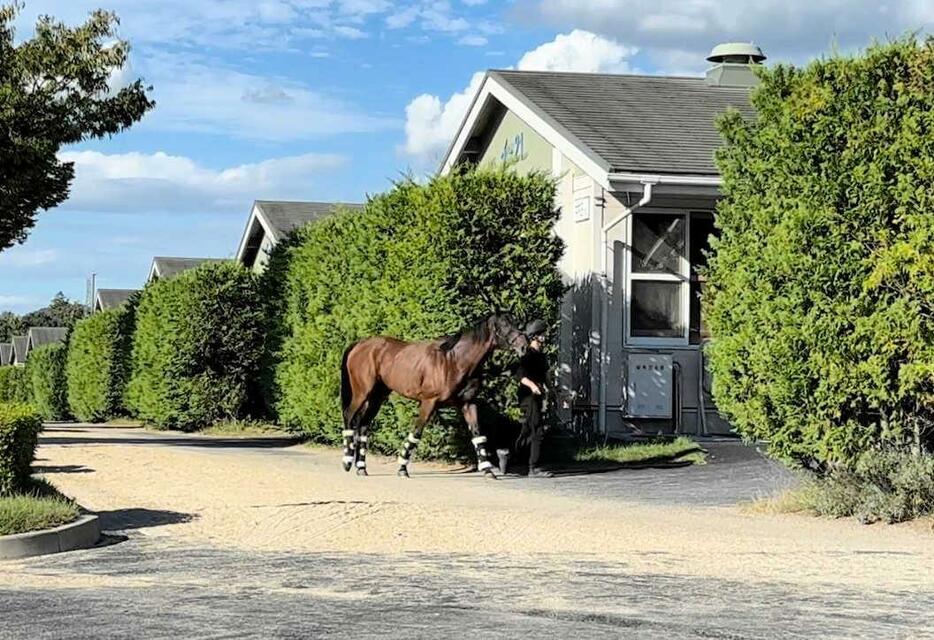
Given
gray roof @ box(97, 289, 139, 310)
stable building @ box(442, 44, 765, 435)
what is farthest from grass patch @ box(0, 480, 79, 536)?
gray roof @ box(97, 289, 139, 310)

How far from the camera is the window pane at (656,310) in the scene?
21609mm

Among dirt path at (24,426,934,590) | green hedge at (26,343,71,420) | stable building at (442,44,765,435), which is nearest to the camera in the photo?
dirt path at (24,426,934,590)

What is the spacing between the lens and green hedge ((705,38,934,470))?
464 inches

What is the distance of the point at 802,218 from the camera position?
1230cm

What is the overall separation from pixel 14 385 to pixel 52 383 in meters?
15.4

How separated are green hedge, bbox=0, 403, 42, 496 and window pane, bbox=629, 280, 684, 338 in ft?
36.6

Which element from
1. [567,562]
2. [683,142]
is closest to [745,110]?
[683,142]

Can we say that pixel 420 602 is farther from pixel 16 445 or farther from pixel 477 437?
pixel 477 437

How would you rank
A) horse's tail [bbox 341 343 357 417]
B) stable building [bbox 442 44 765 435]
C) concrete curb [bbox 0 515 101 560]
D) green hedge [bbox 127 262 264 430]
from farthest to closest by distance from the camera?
1. green hedge [bbox 127 262 264 430]
2. stable building [bbox 442 44 765 435]
3. horse's tail [bbox 341 343 357 417]
4. concrete curb [bbox 0 515 101 560]

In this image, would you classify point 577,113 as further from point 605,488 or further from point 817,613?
point 817,613

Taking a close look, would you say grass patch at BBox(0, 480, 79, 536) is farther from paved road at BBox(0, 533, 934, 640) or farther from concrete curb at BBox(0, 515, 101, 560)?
paved road at BBox(0, 533, 934, 640)

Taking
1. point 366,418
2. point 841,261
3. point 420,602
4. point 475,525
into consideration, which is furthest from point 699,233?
point 420,602

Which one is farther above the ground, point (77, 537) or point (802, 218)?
point (802, 218)

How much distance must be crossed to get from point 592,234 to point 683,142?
7.58ft
